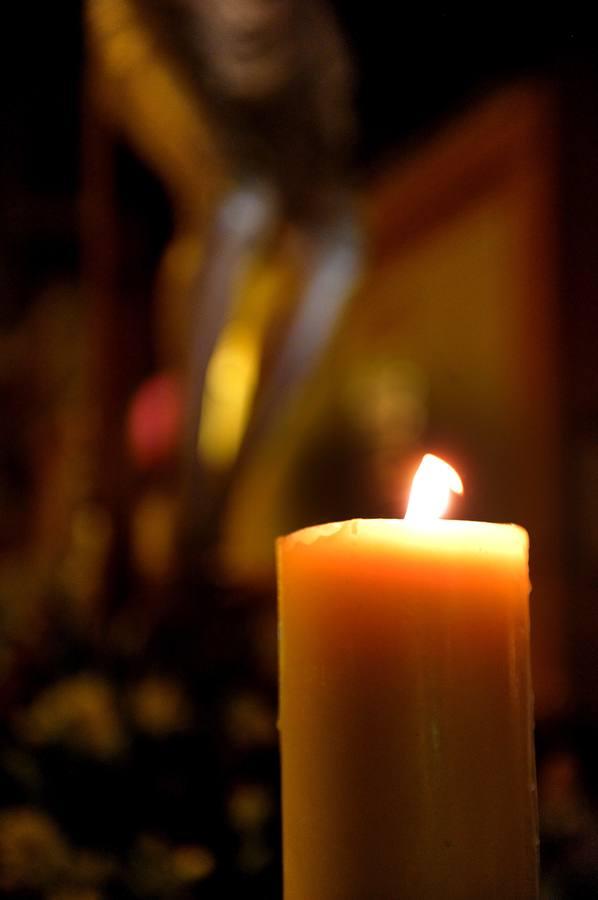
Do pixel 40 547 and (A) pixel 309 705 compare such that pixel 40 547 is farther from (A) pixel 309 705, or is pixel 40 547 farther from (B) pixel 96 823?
(A) pixel 309 705

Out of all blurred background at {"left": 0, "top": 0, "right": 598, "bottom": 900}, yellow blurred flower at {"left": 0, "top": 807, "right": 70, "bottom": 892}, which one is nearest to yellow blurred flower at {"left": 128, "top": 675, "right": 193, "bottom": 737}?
blurred background at {"left": 0, "top": 0, "right": 598, "bottom": 900}

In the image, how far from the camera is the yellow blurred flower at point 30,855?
20.2 inches

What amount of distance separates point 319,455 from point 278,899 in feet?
6.27

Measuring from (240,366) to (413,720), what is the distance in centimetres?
93

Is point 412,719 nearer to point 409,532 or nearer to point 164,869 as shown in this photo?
point 409,532

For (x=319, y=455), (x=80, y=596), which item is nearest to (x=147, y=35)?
(x=80, y=596)

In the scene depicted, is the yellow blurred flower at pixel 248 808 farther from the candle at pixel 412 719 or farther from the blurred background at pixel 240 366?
the candle at pixel 412 719

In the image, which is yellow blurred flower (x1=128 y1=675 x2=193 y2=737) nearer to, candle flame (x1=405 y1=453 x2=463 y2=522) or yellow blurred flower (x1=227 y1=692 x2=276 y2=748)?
yellow blurred flower (x1=227 y1=692 x2=276 y2=748)

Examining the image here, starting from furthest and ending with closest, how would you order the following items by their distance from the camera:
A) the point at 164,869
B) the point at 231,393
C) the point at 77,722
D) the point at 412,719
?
the point at 231,393
the point at 77,722
the point at 164,869
the point at 412,719

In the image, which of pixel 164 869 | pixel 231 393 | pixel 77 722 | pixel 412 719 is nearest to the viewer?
pixel 412 719

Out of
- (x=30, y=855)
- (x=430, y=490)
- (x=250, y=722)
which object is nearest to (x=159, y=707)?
(x=250, y=722)

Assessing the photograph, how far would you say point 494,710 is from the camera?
37 cm

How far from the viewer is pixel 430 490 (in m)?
0.41

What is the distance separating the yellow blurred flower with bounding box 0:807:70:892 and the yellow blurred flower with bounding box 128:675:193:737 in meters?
0.13
